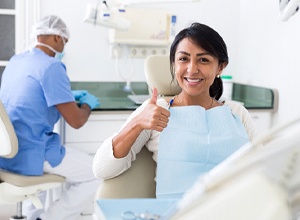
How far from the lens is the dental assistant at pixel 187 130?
5.14 ft

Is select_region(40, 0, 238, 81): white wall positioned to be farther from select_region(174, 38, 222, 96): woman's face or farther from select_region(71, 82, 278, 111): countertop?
select_region(174, 38, 222, 96): woman's face

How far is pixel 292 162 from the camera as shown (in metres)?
0.61

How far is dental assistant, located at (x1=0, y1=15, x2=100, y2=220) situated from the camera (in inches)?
94.0

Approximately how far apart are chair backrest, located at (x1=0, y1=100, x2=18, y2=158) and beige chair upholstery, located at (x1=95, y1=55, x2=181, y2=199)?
667 millimetres

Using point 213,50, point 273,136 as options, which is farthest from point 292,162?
point 213,50

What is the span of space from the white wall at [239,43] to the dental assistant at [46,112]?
1.69 ft

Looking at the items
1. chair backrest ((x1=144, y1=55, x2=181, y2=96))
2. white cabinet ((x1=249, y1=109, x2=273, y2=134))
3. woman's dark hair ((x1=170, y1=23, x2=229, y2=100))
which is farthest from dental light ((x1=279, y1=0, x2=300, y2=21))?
white cabinet ((x1=249, y1=109, x2=273, y2=134))

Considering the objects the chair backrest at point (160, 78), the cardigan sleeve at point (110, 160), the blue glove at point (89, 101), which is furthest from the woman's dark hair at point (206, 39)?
the blue glove at point (89, 101)

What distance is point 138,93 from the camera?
129 inches

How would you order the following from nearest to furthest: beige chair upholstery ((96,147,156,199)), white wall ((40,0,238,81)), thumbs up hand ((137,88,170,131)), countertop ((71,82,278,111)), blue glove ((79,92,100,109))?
thumbs up hand ((137,88,170,131)) → beige chair upholstery ((96,147,156,199)) → blue glove ((79,92,100,109)) → countertop ((71,82,278,111)) → white wall ((40,0,238,81))

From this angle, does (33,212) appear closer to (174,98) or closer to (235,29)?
(174,98)

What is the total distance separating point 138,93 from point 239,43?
2.50 feet

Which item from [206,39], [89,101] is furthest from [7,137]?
[206,39]

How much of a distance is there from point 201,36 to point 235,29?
5.77 ft
